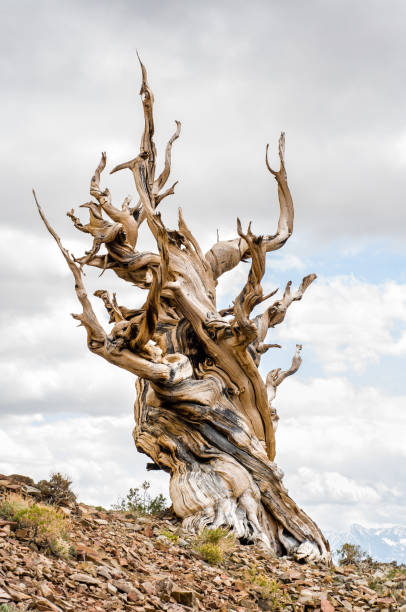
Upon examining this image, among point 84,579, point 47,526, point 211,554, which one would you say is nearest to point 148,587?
point 84,579

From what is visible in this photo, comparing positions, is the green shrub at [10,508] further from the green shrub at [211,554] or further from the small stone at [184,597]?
the green shrub at [211,554]

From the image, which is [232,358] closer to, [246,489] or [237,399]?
[237,399]

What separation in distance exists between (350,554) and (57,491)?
19.3ft

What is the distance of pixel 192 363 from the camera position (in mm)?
12680

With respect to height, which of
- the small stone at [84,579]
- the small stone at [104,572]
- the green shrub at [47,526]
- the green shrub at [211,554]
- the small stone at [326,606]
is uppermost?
the green shrub at [211,554]

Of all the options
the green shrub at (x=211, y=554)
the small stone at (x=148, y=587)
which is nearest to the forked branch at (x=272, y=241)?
the green shrub at (x=211, y=554)

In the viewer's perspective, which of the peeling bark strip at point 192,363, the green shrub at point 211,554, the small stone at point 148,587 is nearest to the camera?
the small stone at point 148,587

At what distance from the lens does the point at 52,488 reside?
9.41 metres

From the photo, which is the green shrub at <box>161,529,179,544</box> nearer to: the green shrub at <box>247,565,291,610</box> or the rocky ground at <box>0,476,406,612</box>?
the rocky ground at <box>0,476,406,612</box>

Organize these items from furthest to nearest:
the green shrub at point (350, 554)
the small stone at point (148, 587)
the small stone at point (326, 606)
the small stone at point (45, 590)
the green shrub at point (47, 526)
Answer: the green shrub at point (350, 554)
the small stone at point (326, 606)
the green shrub at point (47, 526)
the small stone at point (148, 587)
the small stone at point (45, 590)

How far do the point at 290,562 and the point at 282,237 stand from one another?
600 cm

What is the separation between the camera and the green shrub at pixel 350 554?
40.3ft

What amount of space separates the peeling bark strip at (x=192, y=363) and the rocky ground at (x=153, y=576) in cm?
94

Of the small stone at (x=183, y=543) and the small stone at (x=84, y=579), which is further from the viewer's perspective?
the small stone at (x=183, y=543)
